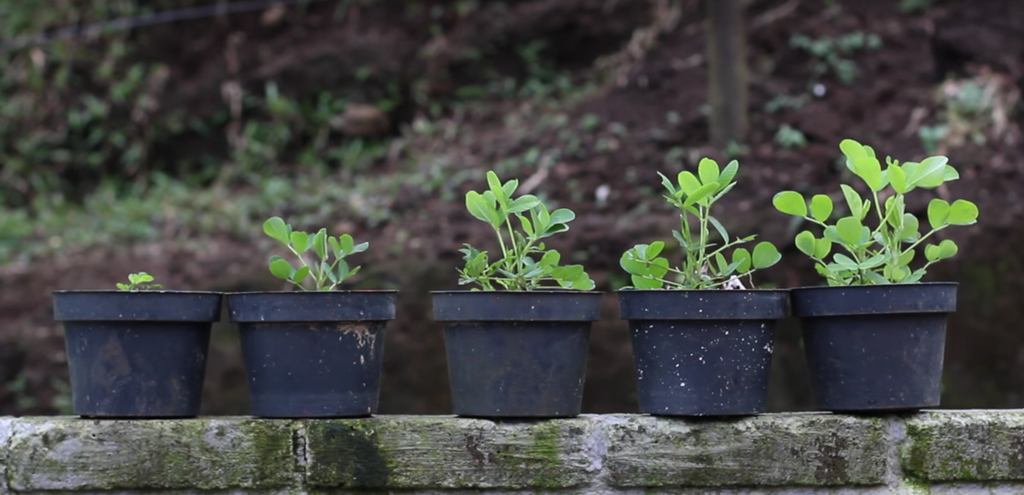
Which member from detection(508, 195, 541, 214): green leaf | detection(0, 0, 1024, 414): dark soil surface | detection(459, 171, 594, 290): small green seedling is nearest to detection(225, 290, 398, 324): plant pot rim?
detection(459, 171, 594, 290): small green seedling

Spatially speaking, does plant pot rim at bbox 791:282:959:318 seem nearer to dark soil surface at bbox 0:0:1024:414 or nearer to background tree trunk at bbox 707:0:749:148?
dark soil surface at bbox 0:0:1024:414

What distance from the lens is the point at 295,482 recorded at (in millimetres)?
2070

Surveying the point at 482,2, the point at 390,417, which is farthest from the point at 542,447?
the point at 482,2

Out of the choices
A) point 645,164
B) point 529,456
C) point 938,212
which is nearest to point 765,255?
point 938,212

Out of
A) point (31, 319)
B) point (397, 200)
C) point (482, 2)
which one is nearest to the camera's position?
point (31, 319)

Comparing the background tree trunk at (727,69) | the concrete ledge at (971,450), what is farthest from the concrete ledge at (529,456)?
the background tree trunk at (727,69)

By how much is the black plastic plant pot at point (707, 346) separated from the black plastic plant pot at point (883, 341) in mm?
126

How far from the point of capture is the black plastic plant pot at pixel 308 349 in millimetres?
2090

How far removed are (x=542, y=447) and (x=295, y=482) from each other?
0.51 metres

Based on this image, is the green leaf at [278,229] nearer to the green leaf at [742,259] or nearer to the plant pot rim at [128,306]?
the plant pot rim at [128,306]

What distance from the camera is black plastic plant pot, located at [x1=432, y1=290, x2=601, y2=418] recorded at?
6.79ft

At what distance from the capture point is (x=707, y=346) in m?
2.06

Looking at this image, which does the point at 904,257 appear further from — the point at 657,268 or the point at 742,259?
the point at 657,268

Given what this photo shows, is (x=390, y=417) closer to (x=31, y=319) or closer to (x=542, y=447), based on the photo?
(x=542, y=447)
